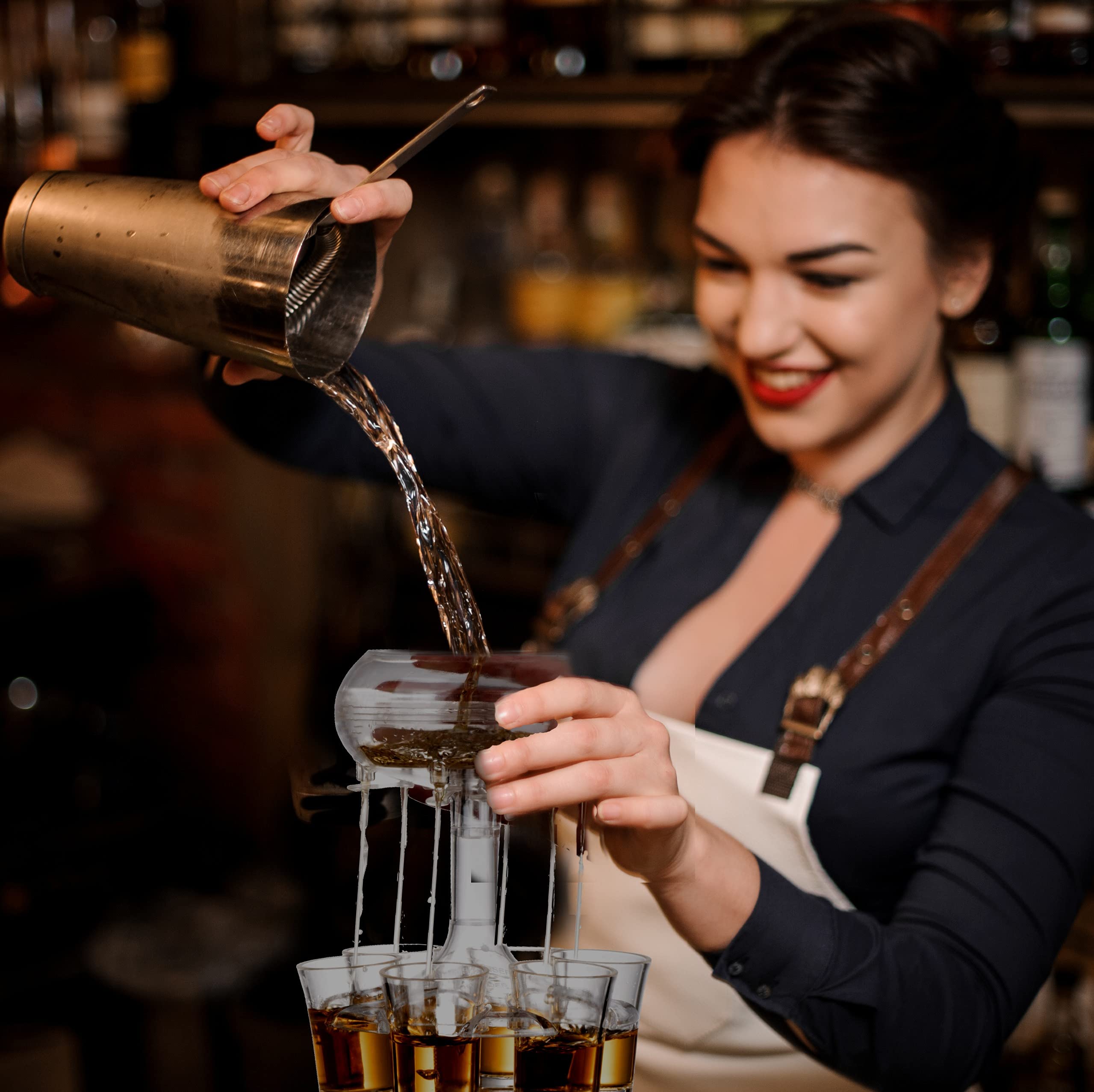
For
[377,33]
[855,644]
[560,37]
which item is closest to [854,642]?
[855,644]

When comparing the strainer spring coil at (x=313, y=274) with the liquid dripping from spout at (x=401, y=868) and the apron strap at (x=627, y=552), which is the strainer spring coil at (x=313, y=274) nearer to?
the liquid dripping from spout at (x=401, y=868)

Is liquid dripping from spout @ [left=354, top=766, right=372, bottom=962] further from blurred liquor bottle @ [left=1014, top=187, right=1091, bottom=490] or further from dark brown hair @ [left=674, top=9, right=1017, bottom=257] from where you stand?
blurred liquor bottle @ [left=1014, top=187, right=1091, bottom=490]

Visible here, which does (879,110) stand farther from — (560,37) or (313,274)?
(560,37)

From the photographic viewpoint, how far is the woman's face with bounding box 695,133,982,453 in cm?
102

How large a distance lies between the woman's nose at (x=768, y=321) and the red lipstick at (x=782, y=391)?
5cm

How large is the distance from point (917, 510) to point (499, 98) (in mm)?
962

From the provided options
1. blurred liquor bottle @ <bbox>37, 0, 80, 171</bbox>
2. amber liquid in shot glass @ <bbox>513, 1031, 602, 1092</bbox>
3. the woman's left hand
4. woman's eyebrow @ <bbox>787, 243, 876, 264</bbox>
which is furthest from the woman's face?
blurred liquor bottle @ <bbox>37, 0, 80, 171</bbox>

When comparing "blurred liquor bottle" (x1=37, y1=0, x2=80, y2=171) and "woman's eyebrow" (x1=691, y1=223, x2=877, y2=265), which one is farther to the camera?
"blurred liquor bottle" (x1=37, y1=0, x2=80, y2=171)

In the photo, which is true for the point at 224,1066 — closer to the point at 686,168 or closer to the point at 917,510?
the point at 917,510

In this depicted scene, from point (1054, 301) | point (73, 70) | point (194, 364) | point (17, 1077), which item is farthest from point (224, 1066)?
point (73, 70)

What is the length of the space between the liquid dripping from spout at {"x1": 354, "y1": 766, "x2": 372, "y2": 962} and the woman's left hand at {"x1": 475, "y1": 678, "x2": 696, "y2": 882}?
0.17ft

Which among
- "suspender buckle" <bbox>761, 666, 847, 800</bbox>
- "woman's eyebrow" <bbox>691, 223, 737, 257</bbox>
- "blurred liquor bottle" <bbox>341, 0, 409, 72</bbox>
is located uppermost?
"blurred liquor bottle" <bbox>341, 0, 409, 72</bbox>

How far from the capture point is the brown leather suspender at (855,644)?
1.01 metres

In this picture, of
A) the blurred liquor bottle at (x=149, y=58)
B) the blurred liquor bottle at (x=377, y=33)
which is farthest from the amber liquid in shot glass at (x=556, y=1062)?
the blurred liquor bottle at (x=149, y=58)
